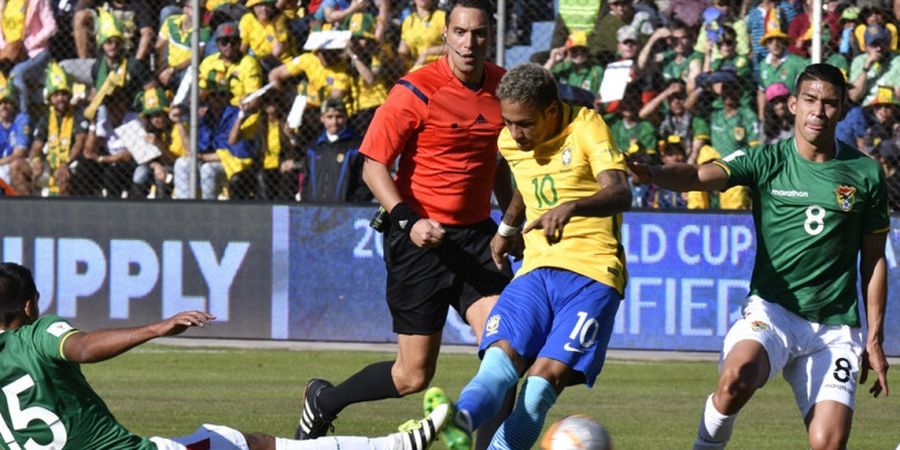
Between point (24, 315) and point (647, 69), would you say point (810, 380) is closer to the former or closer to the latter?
point (24, 315)

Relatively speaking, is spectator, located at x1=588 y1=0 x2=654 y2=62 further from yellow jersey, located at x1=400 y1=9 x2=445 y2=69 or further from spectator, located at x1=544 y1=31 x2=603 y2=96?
yellow jersey, located at x1=400 y1=9 x2=445 y2=69

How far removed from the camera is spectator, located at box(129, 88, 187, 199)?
653 inches

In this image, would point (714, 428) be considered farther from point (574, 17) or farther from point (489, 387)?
point (574, 17)

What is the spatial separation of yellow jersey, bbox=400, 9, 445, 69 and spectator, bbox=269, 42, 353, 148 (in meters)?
0.72

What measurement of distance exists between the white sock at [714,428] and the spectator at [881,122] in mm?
7770

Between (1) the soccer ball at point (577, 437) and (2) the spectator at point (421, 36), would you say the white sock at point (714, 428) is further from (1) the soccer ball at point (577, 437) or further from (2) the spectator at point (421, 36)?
(2) the spectator at point (421, 36)

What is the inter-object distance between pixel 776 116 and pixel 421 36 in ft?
11.8

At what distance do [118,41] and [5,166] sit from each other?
1.83m

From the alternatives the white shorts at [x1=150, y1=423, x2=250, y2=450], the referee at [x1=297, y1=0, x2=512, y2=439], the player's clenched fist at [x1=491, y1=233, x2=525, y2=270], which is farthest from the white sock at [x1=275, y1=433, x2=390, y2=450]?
the referee at [x1=297, y1=0, x2=512, y2=439]

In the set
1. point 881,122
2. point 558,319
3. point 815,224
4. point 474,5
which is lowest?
point 881,122

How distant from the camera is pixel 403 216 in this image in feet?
26.1

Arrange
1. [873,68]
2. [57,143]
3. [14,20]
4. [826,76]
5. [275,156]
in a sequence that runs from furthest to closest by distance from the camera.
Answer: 1. [14,20]
2. [57,143]
3. [275,156]
4. [873,68]
5. [826,76]

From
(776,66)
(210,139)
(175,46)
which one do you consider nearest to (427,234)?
(776,66)

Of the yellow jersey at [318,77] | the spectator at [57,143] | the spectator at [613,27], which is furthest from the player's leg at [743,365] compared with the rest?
the spectator at [57,143]
